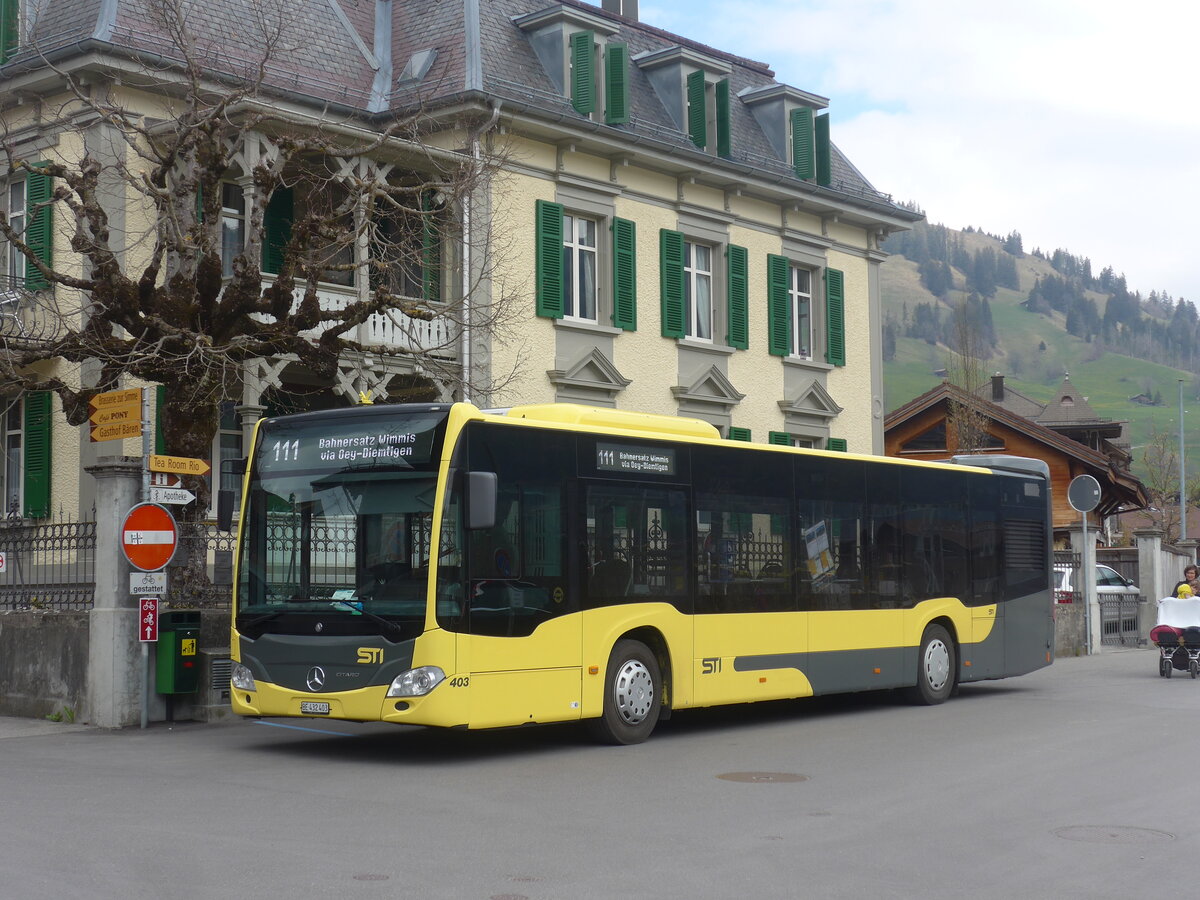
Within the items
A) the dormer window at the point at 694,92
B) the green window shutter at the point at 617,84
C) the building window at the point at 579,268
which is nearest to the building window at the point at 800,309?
the dormer window at the point at 694,92

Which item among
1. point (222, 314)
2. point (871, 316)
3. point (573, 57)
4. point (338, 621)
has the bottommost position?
point (338, 621)

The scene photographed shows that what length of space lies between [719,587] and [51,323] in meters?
11.8

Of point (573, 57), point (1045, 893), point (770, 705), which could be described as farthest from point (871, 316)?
point (1045, 893)

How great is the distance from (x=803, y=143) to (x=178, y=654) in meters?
20.8

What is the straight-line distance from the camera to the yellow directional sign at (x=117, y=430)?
15553 millimetres

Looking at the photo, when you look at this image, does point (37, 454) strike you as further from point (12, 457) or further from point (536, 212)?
point (536, 212)

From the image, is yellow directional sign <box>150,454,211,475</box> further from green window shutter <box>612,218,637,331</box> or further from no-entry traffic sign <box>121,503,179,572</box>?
green window shutter <box>612,218,637,331</box>

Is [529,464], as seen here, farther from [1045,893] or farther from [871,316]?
[871,316]

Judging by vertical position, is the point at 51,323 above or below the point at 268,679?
above

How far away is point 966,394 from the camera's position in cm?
5162

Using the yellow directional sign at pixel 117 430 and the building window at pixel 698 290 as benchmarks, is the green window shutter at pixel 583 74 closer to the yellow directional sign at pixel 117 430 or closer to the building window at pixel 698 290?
the building window at pixel 698 290

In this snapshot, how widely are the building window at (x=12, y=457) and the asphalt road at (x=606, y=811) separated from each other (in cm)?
833

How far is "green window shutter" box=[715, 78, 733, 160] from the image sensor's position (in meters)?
30.5

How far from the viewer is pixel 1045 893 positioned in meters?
7.48
